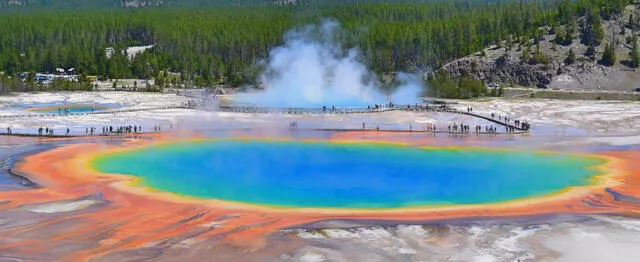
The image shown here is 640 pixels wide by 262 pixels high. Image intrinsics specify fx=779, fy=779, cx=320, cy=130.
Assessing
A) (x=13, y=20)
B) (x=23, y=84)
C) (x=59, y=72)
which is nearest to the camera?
(x=23, y=84)

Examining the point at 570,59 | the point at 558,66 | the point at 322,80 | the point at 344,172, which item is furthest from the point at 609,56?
the point at 344,172

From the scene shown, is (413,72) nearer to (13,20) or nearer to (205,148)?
(205,148)

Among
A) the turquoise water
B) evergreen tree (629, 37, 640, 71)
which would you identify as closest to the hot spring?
the turquoise water

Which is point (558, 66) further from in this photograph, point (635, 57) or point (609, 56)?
point (635, 57)

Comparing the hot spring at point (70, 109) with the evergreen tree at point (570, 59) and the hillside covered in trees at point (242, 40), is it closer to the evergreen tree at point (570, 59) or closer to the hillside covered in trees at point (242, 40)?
the hillside covered in trees at point (242, 40)

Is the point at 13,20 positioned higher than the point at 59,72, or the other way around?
the point at 13,20

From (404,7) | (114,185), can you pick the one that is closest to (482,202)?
(114,185)

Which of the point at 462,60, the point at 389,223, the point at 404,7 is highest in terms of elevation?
the point at 404,7
